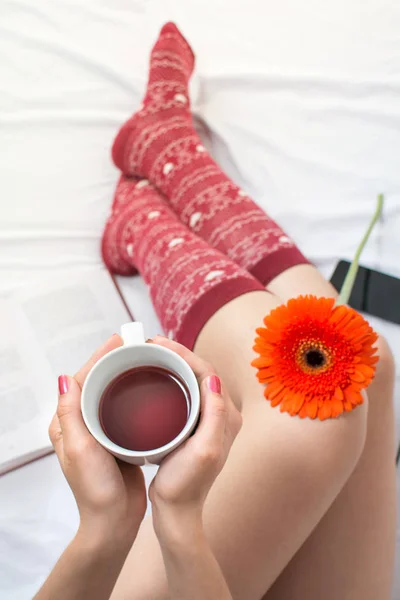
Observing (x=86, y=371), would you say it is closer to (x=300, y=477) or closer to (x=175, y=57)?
(x=300, y=477)

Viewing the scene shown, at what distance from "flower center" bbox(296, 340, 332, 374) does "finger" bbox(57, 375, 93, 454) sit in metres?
0.28

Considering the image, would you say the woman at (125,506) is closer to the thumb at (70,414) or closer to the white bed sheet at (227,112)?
the thumb at (70,414)

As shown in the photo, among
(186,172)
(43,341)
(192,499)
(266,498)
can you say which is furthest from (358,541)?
(186,172)

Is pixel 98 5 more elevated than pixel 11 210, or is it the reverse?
pixel 98 5

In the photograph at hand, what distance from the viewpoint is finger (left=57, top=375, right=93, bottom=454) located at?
39cm

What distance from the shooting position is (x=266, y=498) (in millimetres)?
567

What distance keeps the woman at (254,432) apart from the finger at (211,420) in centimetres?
4

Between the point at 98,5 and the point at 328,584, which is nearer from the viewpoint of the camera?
the point at 328,584

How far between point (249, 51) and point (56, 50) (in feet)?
1.28

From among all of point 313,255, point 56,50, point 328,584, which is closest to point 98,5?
point 56,50

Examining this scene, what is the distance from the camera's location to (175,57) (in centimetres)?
100

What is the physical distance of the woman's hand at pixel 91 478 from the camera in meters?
0.39

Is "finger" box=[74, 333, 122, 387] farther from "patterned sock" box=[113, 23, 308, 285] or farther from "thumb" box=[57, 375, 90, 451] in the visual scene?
"patterned sock" box=[113, 23, 308, 285]

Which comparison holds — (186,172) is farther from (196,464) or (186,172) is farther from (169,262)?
(196,464)
